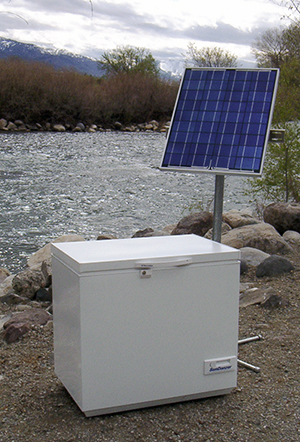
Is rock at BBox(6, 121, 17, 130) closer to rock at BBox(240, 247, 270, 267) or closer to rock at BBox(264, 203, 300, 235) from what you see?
rock at BBox(264, 203, 300, 235)

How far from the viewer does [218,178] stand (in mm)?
3668

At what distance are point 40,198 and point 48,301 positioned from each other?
7225 millimetres

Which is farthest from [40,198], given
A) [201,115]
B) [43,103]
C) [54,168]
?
[43,103]

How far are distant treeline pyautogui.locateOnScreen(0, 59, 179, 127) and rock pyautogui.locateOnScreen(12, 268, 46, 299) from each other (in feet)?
81.4

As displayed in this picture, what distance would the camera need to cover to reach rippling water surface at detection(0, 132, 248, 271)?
10008mm

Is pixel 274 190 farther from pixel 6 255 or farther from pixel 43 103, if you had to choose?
pixel 43 103

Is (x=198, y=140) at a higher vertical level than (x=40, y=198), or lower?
higher

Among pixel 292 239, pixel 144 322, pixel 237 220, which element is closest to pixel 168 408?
pixel 144 322

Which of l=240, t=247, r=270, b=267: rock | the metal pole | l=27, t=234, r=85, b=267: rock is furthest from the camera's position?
l=27, t=234, r=85, b=267: rock

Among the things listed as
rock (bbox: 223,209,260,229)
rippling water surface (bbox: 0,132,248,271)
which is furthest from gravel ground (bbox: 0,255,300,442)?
rock (bbox: 223,209,260,229)

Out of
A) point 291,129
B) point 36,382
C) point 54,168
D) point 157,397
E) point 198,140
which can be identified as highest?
point 198,140

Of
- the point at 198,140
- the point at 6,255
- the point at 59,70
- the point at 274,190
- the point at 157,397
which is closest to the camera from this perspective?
the point at 157,397

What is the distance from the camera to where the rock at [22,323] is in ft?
12.8

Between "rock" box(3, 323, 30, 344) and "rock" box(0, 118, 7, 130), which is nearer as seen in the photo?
"rock" box(3, 323, 30, 344)
